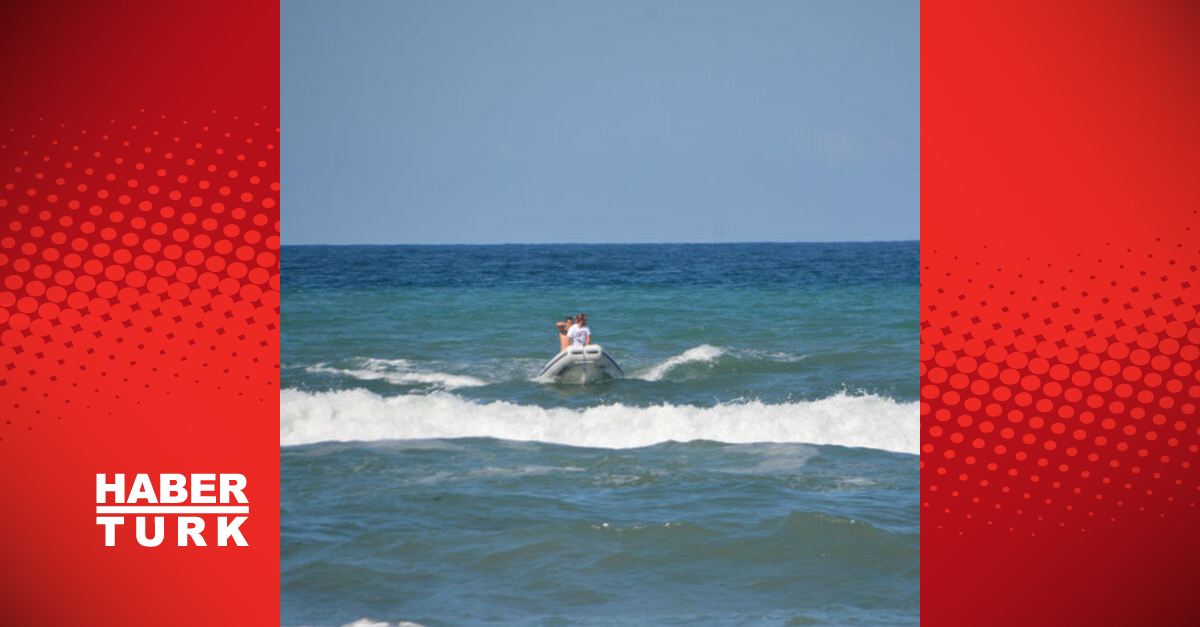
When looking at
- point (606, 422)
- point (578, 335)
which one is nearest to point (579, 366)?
point (578, 335)

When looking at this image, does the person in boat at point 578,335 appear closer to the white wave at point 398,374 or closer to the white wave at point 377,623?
the white wave at point 398,374

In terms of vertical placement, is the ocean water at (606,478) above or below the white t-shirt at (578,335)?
below

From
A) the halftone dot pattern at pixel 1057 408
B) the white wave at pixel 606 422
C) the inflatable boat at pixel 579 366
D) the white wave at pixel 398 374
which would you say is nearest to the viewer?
the halftone dot pattern at pixel 1057 408

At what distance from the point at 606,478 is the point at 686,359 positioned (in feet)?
36.2

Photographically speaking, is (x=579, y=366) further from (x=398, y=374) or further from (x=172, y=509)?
(x=172, y=509)

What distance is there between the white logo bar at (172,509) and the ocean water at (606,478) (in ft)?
3.84

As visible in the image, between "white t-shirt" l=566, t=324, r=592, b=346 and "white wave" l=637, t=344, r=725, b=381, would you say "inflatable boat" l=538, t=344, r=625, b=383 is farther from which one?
"white wave" l=637, t=344, r=725, b=381

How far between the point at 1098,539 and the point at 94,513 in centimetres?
694

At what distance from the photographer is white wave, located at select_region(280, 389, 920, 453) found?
1533 cm

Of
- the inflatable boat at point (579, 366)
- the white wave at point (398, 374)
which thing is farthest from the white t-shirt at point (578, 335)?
the white wave at point (398, 374)

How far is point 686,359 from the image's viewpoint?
23562 mm

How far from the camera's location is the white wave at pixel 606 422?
15.3 metres

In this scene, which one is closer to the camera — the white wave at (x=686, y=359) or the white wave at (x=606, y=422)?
the white wave at (x=606, y=422)

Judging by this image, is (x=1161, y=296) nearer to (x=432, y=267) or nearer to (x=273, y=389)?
(x=273, y=389)
